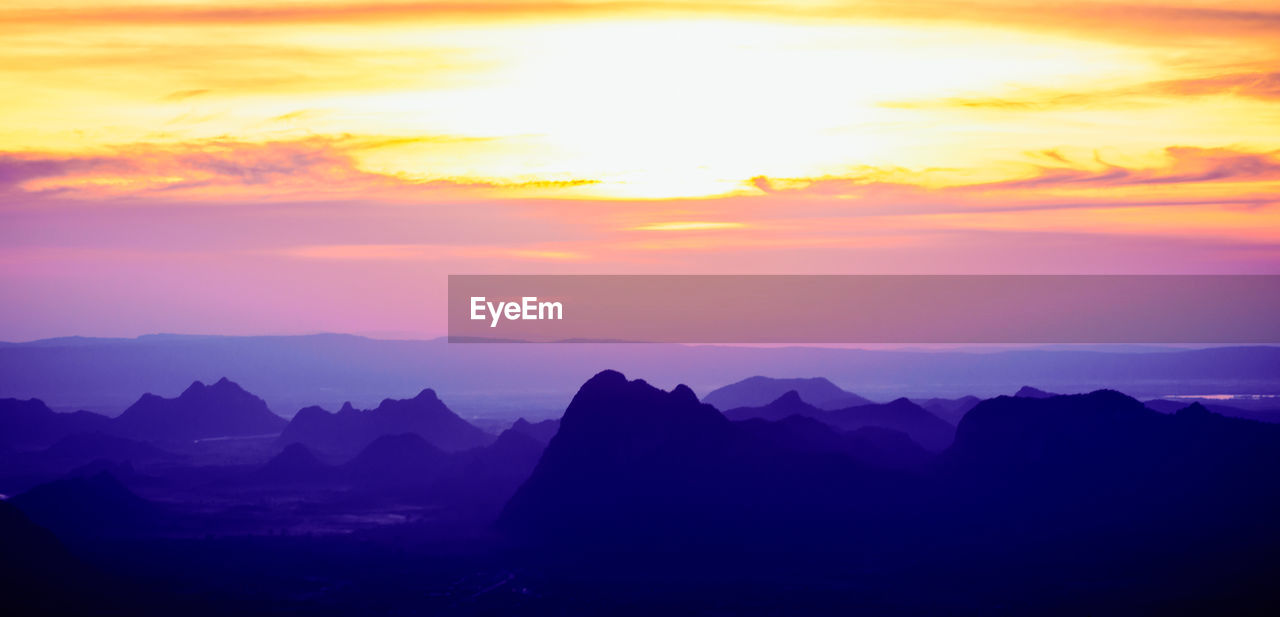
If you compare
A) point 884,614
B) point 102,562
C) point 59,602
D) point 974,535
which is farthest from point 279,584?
point 974,535

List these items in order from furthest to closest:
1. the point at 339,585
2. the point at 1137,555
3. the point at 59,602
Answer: the point at 1137,555
the point at 339,585
the point at 59,602

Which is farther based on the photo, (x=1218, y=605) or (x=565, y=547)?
(x=565, y=547)

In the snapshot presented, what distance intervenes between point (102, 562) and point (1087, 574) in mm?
116478

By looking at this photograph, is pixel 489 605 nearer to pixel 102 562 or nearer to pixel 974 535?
pixel 102 562

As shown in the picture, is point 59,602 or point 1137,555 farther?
point 1137,555

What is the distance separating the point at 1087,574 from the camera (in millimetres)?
170000

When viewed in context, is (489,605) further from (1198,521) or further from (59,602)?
(1198,521)

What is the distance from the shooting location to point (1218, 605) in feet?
490

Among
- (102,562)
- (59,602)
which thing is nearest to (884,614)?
(59,602)

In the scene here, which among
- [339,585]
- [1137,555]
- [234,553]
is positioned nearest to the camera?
[339,585]

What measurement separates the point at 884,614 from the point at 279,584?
6891 centimetres

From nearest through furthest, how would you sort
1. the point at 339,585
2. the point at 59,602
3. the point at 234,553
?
the point at 59,602 < the point at 339,585 < the point at 234,553

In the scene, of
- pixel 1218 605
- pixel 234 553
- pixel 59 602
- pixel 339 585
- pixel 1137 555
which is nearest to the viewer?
pixel 59 602

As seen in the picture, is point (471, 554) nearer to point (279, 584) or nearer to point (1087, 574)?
point (279, 584)
